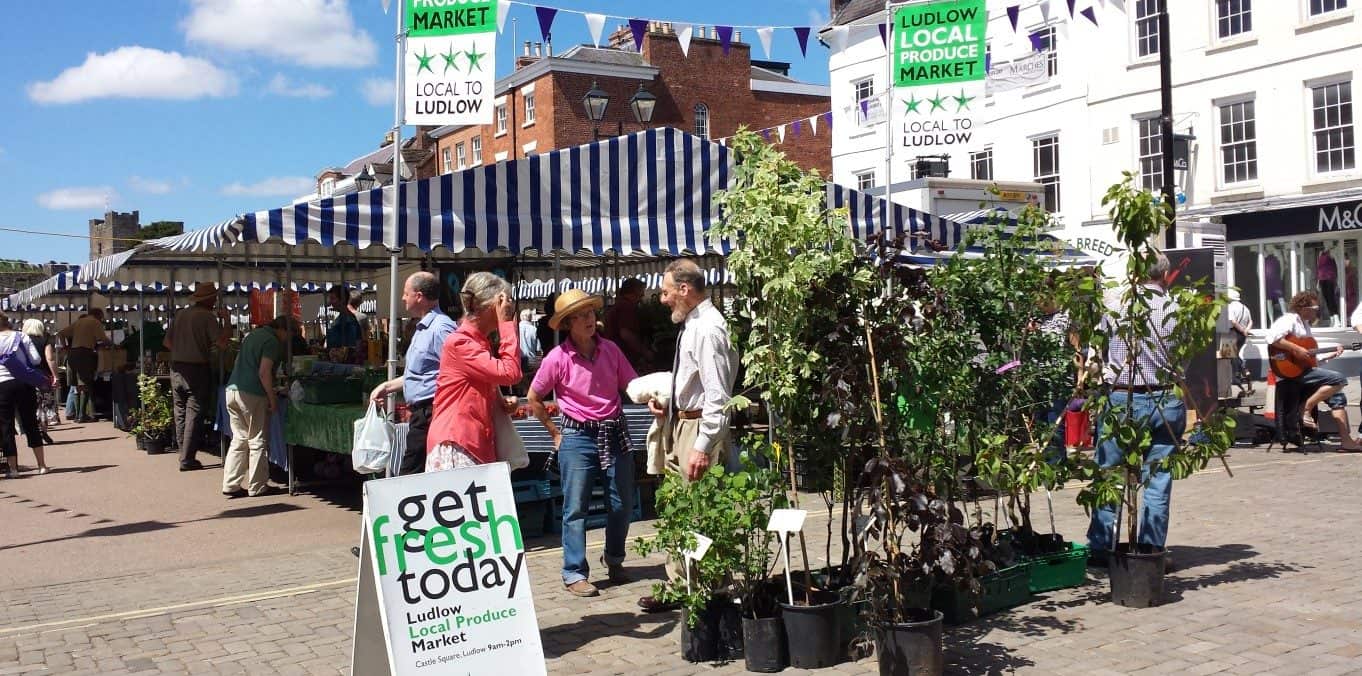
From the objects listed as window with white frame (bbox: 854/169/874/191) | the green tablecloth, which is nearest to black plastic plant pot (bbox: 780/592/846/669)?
the green tablecloth

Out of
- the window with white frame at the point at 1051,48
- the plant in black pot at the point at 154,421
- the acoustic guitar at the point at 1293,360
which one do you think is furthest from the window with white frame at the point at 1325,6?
the plant in black pot at the point at 154,421

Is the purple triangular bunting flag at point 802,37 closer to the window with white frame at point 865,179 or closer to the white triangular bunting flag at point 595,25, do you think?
the white triangular bunting flag at point 595,25

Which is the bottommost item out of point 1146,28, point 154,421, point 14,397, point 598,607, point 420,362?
point 598,607

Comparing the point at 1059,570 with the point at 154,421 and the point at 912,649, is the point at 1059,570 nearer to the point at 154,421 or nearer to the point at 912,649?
the point at 912,649

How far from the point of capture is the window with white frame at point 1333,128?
21.9 meters

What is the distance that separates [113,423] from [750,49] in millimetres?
33512

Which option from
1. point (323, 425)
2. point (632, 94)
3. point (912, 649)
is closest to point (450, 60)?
point (323, 425)

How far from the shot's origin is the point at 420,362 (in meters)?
6.94

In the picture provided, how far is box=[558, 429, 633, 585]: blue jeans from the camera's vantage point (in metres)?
6.51

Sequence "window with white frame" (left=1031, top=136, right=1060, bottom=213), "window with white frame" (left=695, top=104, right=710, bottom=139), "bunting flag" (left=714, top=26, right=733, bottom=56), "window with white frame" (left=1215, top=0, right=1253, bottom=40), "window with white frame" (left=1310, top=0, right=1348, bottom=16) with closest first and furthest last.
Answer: "bunting flag" (left=714, top=26, right=733, bottom=56) → "window with white frame" (left=1310, top=0, right=1348, bottom=16) → "window with white frame" (left=1215, top=0, right=1253, bottom=40) → "window with white frame" (left=1031, top=136, right=1060, bottom=213) → "window with white frame" (left=695, top=104, right=710, bottom=139)

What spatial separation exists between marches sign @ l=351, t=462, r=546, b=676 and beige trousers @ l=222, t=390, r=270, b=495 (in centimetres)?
664

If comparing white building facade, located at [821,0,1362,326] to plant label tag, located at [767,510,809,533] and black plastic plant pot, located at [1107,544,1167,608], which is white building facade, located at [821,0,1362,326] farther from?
plant label tag, located at [767,510,809,533]

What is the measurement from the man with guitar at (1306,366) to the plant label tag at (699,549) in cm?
936

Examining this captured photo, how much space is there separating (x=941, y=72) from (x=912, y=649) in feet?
23.9
